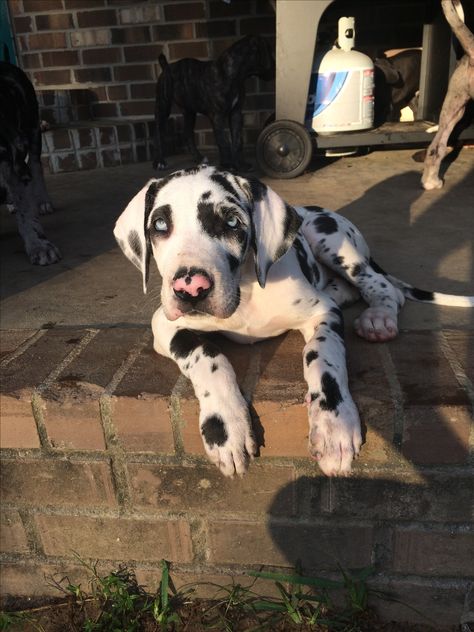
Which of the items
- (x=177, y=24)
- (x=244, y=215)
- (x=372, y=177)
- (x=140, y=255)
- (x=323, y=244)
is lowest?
(x=372, y=177)

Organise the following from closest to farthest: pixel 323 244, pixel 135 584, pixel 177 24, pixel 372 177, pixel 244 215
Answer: pixel 244 215, pixel 135 584, pixel 323 244, pixel 372 177, pixel 177 24

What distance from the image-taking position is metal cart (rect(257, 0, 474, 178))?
5344 mm

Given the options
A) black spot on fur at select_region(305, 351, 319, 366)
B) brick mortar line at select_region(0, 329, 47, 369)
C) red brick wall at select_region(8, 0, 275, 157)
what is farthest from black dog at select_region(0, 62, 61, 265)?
red brick wall at select_region(8, 0, 275, 157)

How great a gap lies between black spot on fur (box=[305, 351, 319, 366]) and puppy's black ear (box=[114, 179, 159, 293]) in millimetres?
665

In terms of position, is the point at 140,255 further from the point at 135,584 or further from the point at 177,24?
the point at 177,24

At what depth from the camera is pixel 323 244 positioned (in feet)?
9.86

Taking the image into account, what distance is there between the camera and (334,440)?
1868mm

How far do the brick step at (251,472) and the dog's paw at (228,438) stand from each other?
0.08 meters

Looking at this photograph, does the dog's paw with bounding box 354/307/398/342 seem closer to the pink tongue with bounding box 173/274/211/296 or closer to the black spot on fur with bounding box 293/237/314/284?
the black spot on fur with bounding box 293/237/314/284

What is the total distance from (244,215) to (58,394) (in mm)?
933

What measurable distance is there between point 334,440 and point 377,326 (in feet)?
2.18

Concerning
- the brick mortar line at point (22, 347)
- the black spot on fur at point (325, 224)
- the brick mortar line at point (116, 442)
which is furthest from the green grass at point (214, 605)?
the black spot on fur at point (325, 224)

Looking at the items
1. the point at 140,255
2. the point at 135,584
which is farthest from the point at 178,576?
the point at 140,255

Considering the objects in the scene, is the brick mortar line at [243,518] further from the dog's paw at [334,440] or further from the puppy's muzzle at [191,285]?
the puppy's muzzle at [191,285]
